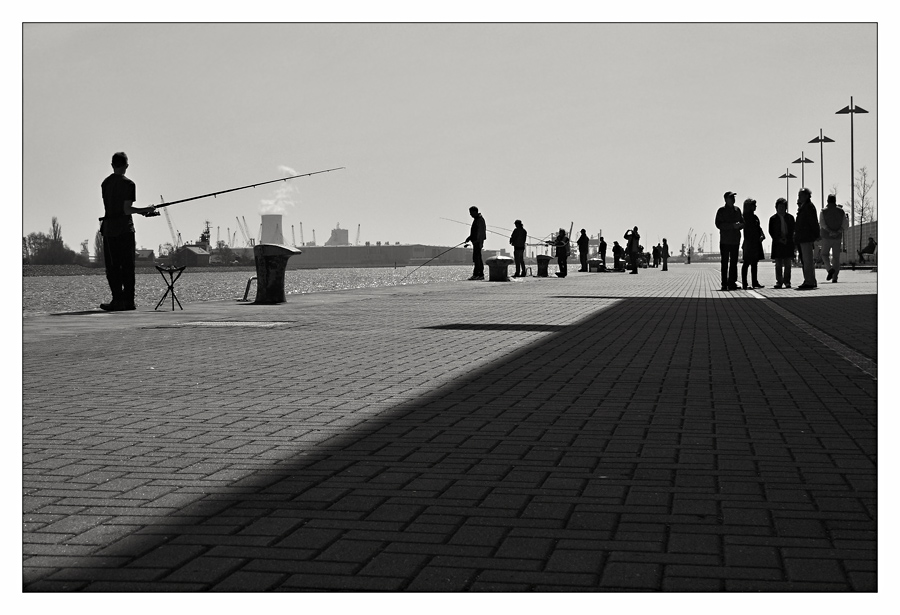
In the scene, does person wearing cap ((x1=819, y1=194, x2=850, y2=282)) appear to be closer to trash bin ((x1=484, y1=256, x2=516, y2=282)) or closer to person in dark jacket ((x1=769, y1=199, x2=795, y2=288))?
person in dark jacket ((x1=769, y1=199, x2=795, y2=288))

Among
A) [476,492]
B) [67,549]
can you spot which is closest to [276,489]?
[476,492]

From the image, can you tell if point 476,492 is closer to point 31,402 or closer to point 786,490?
point 786,490

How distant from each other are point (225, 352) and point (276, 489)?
640 cm

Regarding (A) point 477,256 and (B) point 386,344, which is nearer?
(B) point 386,344

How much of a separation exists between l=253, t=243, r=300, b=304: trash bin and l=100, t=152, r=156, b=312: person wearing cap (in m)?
2.68

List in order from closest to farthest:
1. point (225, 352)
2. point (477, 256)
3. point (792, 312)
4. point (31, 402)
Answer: point (31, 402) → point (225, 352) → point (792, 312) → point (477, 256)

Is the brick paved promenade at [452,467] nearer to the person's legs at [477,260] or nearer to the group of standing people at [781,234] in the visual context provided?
the group of standing people at [781,234]

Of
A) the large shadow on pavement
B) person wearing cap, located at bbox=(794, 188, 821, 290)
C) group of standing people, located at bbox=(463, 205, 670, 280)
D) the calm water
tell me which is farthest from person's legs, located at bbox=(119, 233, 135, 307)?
group of standing people, located at bbox=(463, 205, 670, 280)

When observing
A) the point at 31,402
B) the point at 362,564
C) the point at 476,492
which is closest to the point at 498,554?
the point at 362,564

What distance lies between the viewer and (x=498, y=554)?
3.84 m

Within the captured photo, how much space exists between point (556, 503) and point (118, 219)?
532 inches

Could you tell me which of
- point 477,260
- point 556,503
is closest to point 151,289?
point 477,260

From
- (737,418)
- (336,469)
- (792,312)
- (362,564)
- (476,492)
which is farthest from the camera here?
(792,312)

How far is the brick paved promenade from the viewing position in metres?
3.71
